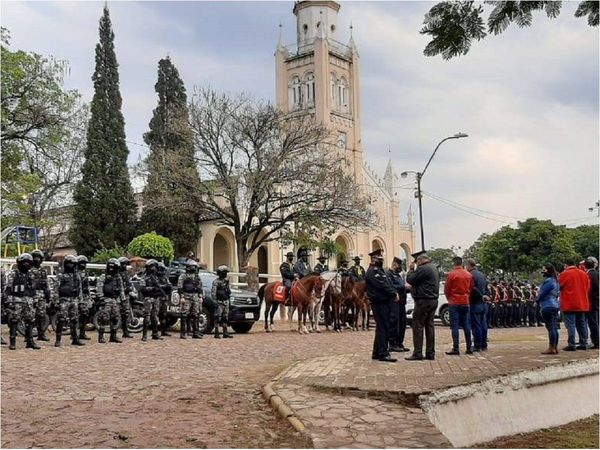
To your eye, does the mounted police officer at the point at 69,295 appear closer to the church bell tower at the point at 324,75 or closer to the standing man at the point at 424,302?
the standing man at the point at 424,302

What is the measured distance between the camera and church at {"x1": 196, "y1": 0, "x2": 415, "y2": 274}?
5619 cm

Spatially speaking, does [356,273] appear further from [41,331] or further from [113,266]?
[41,331]

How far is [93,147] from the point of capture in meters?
38.1

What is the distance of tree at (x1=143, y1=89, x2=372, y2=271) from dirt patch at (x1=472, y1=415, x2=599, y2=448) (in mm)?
24926

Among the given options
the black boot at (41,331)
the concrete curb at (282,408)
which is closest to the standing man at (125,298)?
the black boot at (41,331)

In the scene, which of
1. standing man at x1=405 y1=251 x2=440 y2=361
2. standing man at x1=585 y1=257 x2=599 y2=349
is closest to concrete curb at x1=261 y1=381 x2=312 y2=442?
standing man at x1=405 y1=251 x2=440 y2=361

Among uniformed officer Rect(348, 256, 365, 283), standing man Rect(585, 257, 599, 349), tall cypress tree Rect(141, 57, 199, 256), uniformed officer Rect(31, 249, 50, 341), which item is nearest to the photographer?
standing man Rect(585, 257, 599, 349)

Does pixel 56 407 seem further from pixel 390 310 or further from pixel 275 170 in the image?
pixel 275 170

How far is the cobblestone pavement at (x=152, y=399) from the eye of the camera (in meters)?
6.25

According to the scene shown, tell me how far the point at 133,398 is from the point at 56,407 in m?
0.92

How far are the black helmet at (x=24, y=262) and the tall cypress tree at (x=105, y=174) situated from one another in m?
24.1

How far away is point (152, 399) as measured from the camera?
26.1 feet

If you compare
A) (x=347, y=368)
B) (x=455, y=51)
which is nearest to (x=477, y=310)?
(x=347, y=368)

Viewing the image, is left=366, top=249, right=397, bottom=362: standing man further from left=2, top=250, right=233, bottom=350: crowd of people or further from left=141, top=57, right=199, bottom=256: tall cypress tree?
left=141, top=57, right=199, bottom=256: tall cypress tree
